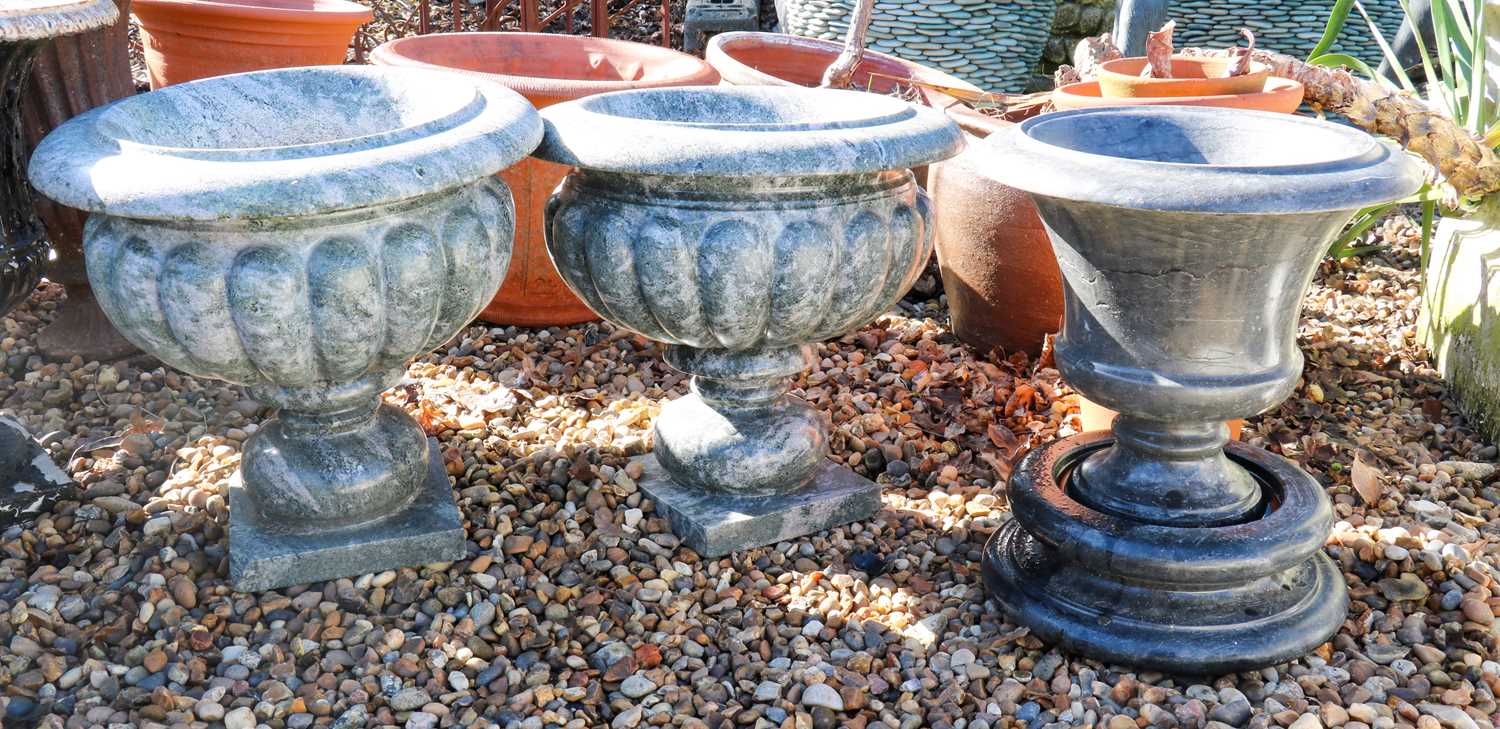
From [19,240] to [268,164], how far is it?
104 centimetres

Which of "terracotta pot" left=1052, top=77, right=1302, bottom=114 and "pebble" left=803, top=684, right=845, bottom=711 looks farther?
"terracotta pot" left=1052, top=77, right=1302, bottom=114

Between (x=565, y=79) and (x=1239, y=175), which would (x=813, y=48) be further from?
(x=1239, y=175)

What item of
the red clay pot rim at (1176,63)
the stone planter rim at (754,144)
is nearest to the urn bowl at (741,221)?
the stone planter rim at (754,144)

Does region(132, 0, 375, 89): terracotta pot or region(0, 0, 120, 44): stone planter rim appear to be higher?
region(0, 0, 120, 44): stone planter rim

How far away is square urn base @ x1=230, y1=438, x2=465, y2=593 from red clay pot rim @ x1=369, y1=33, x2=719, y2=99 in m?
1.04

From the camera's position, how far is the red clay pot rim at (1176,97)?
301cm

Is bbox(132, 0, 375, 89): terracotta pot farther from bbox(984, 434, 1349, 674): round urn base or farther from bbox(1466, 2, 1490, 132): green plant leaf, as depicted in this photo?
bbox(1466, 2, 1490, 132): green plant leaf

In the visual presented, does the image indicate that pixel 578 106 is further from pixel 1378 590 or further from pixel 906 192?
pixel 1378 590

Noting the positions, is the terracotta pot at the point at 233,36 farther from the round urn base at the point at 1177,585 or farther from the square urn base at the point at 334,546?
the round urn base at the point at 1177,585

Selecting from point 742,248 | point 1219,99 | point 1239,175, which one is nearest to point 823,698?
point 742,248

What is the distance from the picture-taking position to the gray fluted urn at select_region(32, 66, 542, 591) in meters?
1.97

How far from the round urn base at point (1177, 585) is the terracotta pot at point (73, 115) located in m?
2.37

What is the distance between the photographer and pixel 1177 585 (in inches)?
88.3

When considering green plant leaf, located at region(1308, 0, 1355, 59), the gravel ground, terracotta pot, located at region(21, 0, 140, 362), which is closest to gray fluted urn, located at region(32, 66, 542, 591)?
the gravel ground
